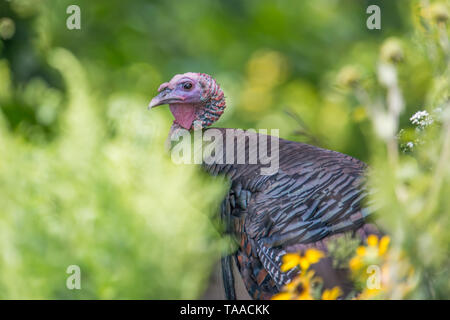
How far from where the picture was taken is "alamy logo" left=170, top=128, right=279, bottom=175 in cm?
133

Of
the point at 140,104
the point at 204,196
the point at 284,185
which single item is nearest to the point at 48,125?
the point at 140,104

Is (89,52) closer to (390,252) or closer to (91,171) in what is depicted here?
(91,171)

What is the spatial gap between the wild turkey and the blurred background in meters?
0.06

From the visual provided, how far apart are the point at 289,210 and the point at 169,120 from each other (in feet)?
3.05

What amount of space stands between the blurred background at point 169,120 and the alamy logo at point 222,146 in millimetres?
76

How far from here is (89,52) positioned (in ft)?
8.01

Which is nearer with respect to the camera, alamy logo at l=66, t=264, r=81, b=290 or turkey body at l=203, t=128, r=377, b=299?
turkey body at l=203, t=128, r=377, b=299

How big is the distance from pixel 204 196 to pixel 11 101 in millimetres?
1413

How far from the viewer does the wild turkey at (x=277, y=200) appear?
44.5 inches

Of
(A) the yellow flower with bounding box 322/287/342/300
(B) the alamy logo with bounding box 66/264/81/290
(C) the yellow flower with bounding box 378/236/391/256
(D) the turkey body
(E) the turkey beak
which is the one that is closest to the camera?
(C) the yellow flower with bounding box 378/236/391/256

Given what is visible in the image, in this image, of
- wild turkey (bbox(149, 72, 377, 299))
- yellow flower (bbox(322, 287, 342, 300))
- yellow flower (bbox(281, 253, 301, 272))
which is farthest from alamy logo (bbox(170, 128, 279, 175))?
yellow flower (bbox(322, 287, 342, 300))

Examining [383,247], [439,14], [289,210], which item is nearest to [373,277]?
[383,247]

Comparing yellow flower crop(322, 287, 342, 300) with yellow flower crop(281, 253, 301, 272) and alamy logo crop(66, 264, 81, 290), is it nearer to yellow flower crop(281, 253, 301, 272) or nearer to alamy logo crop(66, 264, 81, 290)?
yellow flower crop(281, 253, 301, 272)

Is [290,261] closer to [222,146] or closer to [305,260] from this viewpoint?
[305,260]
